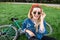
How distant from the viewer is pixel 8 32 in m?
5.59

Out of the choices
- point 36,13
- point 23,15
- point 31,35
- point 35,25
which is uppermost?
point 36,13

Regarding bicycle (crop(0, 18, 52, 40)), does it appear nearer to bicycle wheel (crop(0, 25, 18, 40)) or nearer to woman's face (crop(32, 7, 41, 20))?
bicycle wheel (crop(0, 25, 18, 40))

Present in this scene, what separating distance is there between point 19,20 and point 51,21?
2.83 ft

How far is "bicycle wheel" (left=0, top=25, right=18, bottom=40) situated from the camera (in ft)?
18.2

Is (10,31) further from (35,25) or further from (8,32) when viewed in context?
(35,25)

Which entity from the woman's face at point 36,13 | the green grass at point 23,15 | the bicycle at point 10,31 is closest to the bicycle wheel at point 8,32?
the bicycle at point 10,31

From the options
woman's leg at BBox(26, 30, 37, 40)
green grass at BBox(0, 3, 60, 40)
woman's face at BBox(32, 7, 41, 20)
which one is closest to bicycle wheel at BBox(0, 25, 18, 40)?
green grass at BBox(0, 3, 60, 40)

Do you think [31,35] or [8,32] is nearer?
[31,35]

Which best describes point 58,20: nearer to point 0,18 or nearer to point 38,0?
point 0,18

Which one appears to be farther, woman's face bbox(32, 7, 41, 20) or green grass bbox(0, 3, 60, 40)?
green grass bbox(0, 3, 60, 40)

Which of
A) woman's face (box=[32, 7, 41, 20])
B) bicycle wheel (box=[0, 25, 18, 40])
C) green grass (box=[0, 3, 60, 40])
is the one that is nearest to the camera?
woman's face (box=[32, 7, 41, 20])

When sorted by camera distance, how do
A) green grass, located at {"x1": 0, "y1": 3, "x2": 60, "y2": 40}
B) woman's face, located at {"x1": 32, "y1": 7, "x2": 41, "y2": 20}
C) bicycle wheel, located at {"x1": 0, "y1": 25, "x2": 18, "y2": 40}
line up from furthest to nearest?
green grass, located at {"x1": 0, "y1": 3, "x2": 60, "y2": 40} < bicycle wheel, located at {"x1": 0, "y1": 25, "x2": 18, "y2": 40} < woman's face, located at {"x1": 32, "y1": 7, "x2": 41, "y2": 20}

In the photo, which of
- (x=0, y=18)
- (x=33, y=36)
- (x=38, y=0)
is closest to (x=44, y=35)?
(x=33, y=36)

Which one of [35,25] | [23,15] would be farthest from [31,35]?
[23,15]
